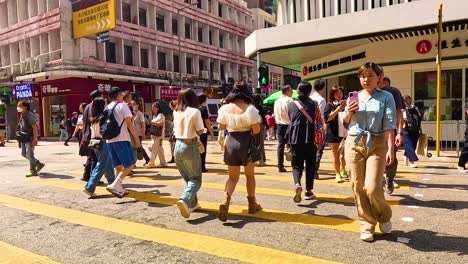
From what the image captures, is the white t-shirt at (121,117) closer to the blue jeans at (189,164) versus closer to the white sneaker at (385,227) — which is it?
the blue jeans at (189,164)

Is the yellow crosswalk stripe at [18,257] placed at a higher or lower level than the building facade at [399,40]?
lower

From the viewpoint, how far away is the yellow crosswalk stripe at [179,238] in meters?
3.80

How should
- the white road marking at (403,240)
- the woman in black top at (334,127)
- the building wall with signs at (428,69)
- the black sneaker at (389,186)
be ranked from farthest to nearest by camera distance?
the building wall with signs at (428,69), the woman in black top at (334,127), the black sneaker at (389,186), the white road marking at (403,240)

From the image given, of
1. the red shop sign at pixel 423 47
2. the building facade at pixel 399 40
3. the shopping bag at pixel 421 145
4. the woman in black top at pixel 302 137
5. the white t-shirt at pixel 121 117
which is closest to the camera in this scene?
the woman in black top at pixel 302 137

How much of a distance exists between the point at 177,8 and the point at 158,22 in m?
2.67

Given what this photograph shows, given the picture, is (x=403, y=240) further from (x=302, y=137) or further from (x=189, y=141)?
(x=189, y=141)

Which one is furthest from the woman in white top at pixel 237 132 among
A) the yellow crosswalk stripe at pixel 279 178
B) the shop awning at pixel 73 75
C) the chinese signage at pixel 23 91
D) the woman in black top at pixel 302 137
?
the chinese signage at pixel 23 91

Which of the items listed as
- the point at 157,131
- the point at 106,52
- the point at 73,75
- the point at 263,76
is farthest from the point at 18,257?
the point at 106,52

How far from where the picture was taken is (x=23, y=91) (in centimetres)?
2988

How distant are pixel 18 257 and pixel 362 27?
1177cm

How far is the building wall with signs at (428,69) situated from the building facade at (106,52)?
10352 mm

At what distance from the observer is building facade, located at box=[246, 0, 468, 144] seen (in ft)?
38.8

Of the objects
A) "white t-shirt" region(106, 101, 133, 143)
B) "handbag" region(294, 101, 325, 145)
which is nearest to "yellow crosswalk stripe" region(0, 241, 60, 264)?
"white t-shirt" region(106, 101, 133, 143)

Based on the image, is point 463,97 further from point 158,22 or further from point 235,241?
point 158,22
